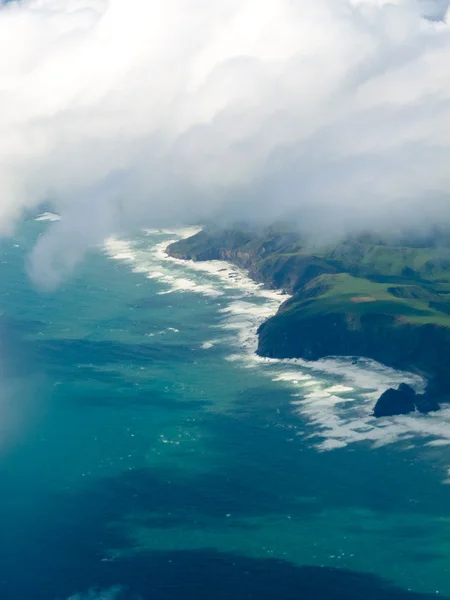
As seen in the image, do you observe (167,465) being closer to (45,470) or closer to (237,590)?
(45,470)

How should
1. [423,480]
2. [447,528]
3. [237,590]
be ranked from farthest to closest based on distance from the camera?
[423,480] < [447,528] < [237,590]

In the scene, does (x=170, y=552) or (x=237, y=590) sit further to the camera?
(x=170, y=552)

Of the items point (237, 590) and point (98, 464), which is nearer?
point (237, 590)

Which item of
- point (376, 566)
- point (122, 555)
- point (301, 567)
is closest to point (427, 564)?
point (376, 566)

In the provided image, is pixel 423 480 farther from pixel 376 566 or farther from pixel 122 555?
pixel 122 555

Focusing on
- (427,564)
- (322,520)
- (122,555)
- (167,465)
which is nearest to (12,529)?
(122,555)

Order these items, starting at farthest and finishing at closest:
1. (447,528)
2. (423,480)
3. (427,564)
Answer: (423,480), (447,528), (427,564)

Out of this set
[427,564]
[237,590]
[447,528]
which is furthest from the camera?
[447,528]

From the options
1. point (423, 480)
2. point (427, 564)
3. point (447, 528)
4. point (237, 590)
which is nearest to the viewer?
point (237, 590)
